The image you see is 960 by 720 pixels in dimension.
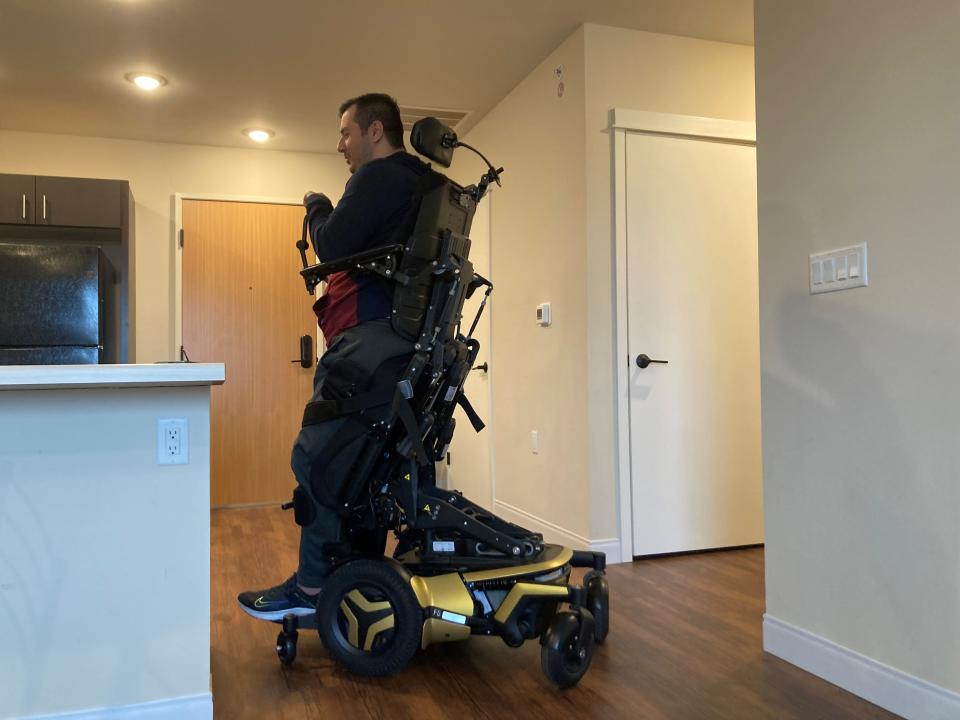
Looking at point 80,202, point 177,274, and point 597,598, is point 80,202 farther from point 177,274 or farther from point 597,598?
point 597,598

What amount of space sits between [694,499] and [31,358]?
9.51 ft

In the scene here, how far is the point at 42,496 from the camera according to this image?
163 cm

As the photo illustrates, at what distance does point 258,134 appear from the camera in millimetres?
4789

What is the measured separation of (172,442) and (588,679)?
1.26m

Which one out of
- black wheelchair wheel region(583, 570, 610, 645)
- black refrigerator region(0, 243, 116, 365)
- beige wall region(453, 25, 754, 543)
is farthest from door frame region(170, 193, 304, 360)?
black wheelchair wheel region(583, 570, 610, 645)

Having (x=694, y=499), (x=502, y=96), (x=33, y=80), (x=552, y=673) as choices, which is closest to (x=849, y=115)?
(x=552, y=673)

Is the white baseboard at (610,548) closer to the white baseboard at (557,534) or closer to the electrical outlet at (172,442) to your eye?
the white baseboard at (557,534)

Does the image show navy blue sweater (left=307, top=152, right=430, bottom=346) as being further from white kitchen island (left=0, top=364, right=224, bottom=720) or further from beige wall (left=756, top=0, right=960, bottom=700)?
beige wall (left=756, top=0, right=960, bottom=700)

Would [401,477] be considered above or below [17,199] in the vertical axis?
below

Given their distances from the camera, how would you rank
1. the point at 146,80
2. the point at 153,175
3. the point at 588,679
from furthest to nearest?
the point at 153,175 < the point at 146,80 < the point at 588,679

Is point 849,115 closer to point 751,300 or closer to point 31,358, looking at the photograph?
point 751,300

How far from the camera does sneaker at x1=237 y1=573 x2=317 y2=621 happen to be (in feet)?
7.18

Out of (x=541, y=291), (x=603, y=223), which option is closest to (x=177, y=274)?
(x=541, y=291)

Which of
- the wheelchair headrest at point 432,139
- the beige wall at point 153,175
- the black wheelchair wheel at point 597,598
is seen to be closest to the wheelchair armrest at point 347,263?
the wheelchair headrest at point 432,139
